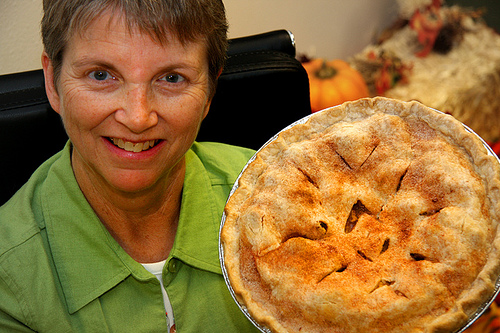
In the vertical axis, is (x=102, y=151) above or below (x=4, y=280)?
above

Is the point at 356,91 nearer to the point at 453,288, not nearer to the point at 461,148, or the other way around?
the point at 461,148

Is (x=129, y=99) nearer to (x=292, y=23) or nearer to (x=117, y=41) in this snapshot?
(x=117, y=41)

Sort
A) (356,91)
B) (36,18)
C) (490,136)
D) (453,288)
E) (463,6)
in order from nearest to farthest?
(453,288), (36,18), (356,91), (490,136), (463,6)

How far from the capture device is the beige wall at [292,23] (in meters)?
1.83

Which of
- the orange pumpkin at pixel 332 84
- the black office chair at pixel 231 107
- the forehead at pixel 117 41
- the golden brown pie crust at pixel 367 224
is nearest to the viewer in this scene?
the golden brown pie crust at pixel 367 224

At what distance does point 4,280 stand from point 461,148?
3.22 feet

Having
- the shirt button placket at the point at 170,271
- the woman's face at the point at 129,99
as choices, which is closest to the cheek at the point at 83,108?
the woman's face at the point at 129,99

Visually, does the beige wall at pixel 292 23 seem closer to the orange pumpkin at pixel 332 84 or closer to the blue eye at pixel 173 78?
the orange pumpkin at pixel 332 84

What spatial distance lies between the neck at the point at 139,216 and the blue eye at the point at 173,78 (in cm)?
28

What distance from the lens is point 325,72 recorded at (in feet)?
9.18

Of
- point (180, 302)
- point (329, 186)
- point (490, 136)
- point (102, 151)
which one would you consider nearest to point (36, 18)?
point (102, 151)

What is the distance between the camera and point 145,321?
3.97ft

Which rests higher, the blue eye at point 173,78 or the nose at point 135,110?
the blue eye at point 173,78

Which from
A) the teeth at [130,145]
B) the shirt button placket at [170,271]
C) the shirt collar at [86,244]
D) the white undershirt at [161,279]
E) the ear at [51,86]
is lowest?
the white undershirt at [161,279]
